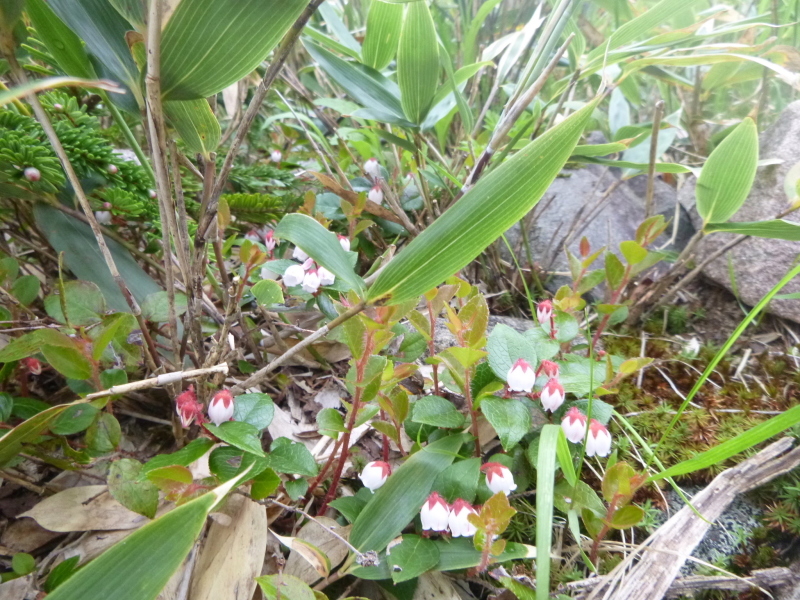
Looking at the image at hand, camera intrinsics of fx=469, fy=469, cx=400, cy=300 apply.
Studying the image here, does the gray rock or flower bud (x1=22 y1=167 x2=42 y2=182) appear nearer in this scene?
flower bud (x1=22 y1=167 x2=42 y2=182)

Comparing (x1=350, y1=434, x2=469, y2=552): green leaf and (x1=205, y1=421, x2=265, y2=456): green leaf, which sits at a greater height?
A: (x1=205, y1=421, x2=265, y2=456): green leaf

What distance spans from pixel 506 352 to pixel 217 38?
0.52 meters

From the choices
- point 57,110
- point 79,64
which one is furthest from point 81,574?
point 57,110

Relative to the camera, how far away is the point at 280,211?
3.24 feet

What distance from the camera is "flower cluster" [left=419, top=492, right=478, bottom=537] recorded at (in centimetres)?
56

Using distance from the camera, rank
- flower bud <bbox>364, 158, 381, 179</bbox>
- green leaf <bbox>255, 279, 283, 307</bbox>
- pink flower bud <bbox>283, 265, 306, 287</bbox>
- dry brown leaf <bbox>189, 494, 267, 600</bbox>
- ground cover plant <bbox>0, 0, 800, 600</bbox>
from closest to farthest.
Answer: ground cover plant <bbox>0, 0, 800, 600</bbox> < dry brown leaf <bbox>189, 494, 267, 600</bbox> < green leaf <bbox>255, 279, 283, 307</bbox> < pink flower bud <bbox>283, 265, 306, 287</bbox> < flower bud <bbox>364, 158, 381, 179</bbox>

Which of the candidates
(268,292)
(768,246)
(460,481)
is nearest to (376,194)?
(268,292)

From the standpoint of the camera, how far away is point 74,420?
1.97 feet

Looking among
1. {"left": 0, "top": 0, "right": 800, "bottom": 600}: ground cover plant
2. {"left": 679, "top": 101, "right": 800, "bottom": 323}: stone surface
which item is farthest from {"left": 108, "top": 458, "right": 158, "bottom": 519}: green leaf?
{"left": 679, "top": 101, "right": 800, "bottom": 323}: stone surface

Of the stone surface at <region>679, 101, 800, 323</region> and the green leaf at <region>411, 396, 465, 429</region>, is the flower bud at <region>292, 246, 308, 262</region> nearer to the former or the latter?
the green leaf at <region>411, 396, 465, 429</region>

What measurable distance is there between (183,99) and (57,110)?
0.43m

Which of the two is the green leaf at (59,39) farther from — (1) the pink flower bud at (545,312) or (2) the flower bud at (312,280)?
(1) the pink flower bud at (545,312)

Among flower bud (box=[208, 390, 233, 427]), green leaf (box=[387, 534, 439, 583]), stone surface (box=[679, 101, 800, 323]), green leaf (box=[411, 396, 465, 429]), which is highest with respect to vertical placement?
flower bud (box=[208, 390, 233, 427])

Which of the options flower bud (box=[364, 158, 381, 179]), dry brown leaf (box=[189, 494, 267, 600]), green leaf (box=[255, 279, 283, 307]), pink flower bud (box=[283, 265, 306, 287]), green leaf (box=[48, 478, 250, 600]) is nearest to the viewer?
green leaf (box=[48, 478, 250, 600])
